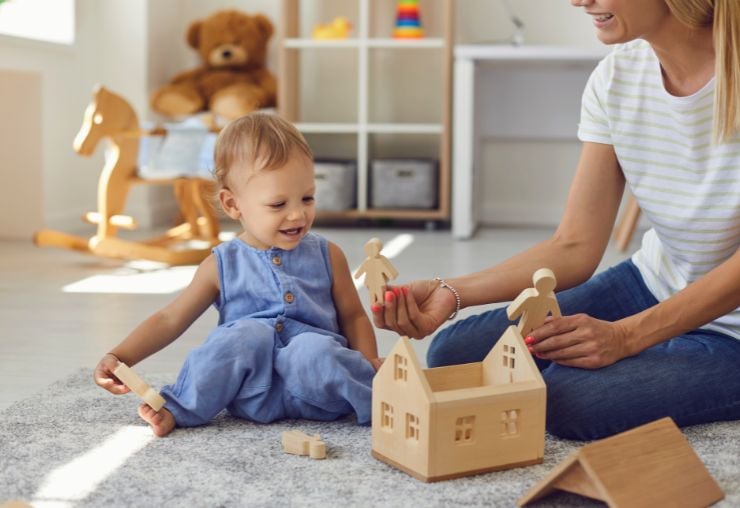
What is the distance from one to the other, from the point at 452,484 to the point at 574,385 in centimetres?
24

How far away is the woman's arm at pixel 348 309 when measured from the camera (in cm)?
157

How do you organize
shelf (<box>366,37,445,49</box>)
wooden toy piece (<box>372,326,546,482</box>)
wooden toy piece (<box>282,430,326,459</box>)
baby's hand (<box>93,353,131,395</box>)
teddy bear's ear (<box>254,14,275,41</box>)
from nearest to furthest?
wooden toy piece (<box>372,326,546,482</box>), wooden toy piece (<box>282,430,326,459</box>), baby's hand (<box>93,353,131,395</box>), shelf (<box>366,37,445,49</box>), teddy bear's ear (<box>254,14,275,41</box>)

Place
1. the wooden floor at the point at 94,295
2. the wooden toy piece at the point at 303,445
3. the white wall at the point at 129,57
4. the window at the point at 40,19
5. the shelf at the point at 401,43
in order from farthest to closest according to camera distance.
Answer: the shelf at the point at 401,43 → the white wall at the point at 129,57 → the window at the point at 40,19 → the wooden floor at the point at 94,295 → the wooden toy piece at the point at 303,445

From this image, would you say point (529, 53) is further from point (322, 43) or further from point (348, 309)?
point (348, 309)

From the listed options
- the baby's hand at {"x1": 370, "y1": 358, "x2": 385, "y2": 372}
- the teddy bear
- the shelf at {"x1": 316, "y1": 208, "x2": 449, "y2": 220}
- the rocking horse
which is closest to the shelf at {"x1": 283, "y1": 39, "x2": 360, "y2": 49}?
the teddy bear

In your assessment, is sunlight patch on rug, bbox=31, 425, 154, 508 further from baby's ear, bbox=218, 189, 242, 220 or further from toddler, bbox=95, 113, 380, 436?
baby's ear, bbox=218, 189, 242, 220

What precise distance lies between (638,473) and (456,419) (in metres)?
0.20

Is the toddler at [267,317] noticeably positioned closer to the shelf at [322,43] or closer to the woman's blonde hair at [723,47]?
the woman's blonde hair at [723,47]

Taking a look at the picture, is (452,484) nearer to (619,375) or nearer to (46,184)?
(619,375)

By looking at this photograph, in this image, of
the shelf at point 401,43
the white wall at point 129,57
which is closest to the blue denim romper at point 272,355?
the white wall at point 129,57

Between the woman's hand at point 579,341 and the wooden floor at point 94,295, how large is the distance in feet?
2.03

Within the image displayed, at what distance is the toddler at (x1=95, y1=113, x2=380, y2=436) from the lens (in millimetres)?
1428

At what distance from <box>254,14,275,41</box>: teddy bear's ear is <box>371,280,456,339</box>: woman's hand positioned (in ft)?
9.84

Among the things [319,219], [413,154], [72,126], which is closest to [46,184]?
[72,126]
